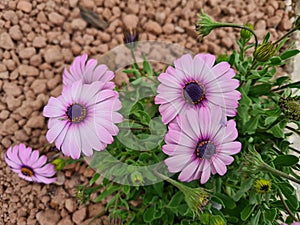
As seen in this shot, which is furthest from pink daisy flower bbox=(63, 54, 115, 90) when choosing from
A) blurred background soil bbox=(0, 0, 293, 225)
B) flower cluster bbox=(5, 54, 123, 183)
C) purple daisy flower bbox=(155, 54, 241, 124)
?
blurred background soil bbox=(0, 0, 293, 225)

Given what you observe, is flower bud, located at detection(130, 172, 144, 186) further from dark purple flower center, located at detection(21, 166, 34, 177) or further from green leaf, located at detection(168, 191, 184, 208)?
dark purple flower center, located at detection(21, 166, 34, 177)

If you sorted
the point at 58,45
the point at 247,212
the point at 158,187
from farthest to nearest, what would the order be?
1. the point at 58,45
2. the point at 158,187
3. the point at 247,212

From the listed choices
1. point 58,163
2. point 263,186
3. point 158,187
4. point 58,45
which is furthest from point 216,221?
point 58,45

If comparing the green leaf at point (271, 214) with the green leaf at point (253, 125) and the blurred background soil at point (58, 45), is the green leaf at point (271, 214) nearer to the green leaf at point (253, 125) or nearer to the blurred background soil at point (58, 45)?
the green leaf at point (253, 125)

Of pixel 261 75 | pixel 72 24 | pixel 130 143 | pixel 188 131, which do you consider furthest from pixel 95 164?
pixel 72 24

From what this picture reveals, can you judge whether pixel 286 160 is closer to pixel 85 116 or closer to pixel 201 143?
pixel 201 143

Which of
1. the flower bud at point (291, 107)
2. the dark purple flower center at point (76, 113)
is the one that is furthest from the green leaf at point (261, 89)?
the dark purple flower center at point (76, 113)

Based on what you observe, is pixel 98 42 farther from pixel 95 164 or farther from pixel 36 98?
pixel 95 164
